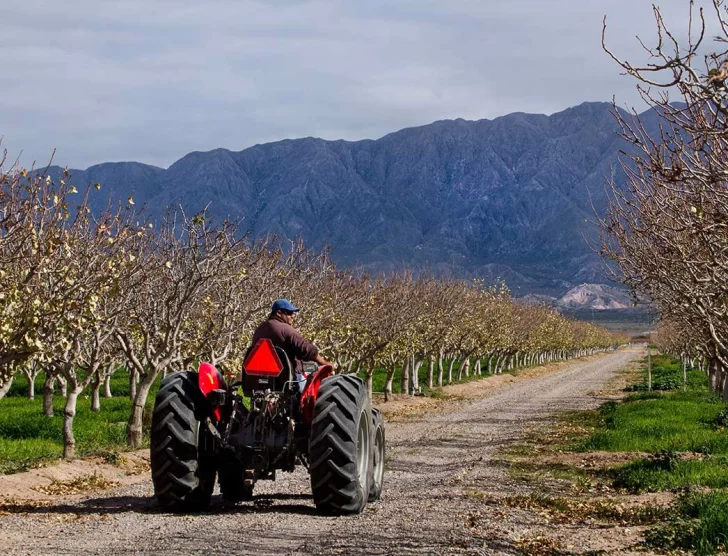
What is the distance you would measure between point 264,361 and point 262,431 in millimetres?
850

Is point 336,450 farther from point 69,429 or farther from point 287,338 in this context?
point 69,429

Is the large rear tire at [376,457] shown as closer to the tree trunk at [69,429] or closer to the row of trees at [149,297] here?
the row of trees at [149,297]

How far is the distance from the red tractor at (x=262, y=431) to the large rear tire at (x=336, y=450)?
0.01 meters

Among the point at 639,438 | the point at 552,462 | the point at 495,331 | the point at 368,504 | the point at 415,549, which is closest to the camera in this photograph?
the point at 415,549

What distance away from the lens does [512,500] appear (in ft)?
44.5

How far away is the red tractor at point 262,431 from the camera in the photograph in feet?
36.7

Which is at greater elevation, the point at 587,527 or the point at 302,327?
the point at 302,327

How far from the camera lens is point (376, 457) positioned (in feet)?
43.4

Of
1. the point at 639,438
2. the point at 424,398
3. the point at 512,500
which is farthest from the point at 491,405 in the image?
the point at 512,500

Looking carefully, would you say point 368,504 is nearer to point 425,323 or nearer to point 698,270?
point 698,270

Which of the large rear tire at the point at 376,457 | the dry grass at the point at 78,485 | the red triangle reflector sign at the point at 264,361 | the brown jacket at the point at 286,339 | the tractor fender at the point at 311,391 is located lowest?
the dry grass at the point at 78,485

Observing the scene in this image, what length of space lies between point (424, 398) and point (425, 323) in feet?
12.6

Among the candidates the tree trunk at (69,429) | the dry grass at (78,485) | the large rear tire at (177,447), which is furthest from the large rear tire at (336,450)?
the tree trunk at (69,429)

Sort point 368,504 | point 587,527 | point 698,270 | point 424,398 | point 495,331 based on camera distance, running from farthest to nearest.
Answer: point 495,331, point 424,398, point 698,270, point 368,504, point 587,527
